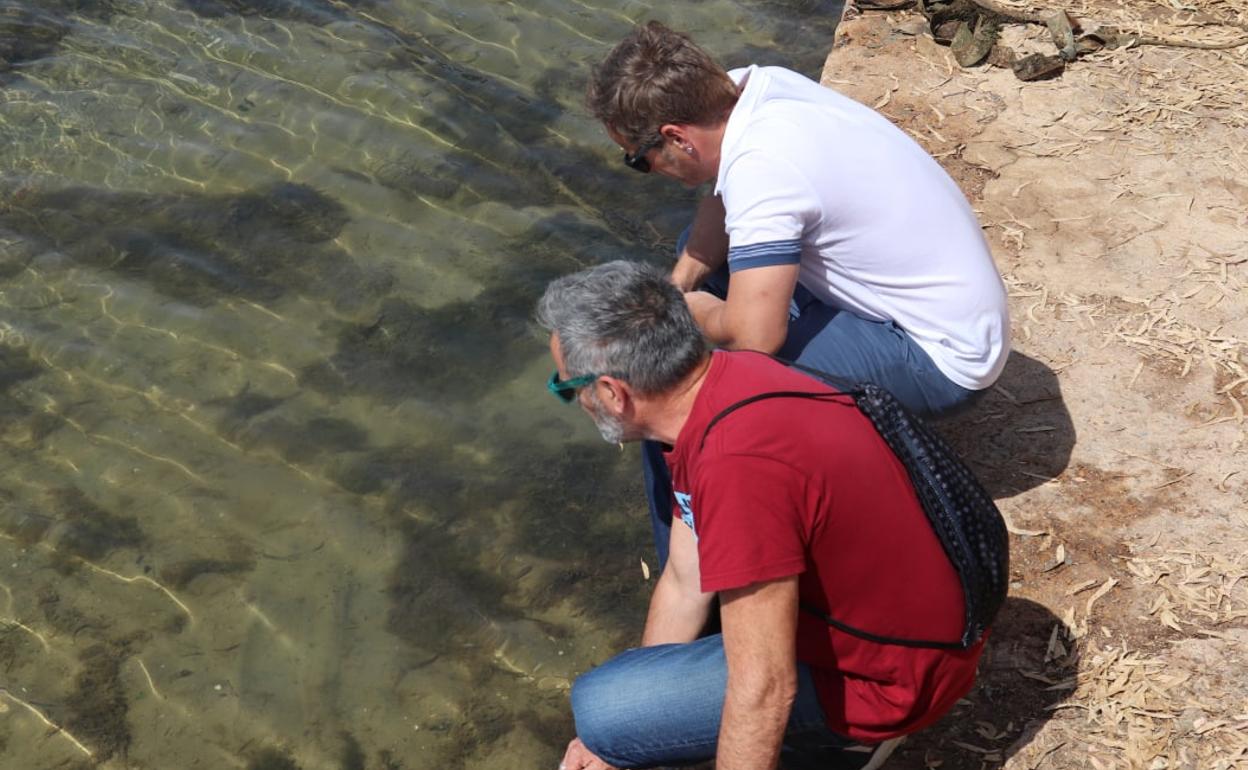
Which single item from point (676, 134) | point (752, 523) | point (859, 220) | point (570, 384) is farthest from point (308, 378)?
point (752, 523)

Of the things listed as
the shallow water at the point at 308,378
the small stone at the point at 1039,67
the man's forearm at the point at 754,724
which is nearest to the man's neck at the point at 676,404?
the man's forearm at the point at 754,724

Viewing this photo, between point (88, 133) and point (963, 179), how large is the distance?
15.0 feet

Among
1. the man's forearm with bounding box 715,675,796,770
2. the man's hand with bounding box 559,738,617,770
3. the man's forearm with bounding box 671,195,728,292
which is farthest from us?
the man's forearm with bounding box 671,195,728,292

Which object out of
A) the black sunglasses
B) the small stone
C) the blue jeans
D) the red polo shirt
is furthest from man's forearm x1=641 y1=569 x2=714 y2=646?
the small stone

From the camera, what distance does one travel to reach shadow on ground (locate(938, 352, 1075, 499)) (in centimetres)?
447

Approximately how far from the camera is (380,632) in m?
4.35

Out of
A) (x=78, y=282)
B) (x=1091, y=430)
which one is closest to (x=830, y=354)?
(x=1091, y=430)

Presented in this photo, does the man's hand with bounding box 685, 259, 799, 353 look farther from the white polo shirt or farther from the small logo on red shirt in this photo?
the small logo on red shirt

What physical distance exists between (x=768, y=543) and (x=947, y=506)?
0.51 metres

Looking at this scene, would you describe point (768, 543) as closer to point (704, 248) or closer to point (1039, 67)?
point (704, 248)

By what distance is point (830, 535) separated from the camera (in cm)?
268

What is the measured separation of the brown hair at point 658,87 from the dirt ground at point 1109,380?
1.73 m

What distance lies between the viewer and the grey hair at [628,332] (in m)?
2.78

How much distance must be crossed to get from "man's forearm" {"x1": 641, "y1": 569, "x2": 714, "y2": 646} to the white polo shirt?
940 mm
